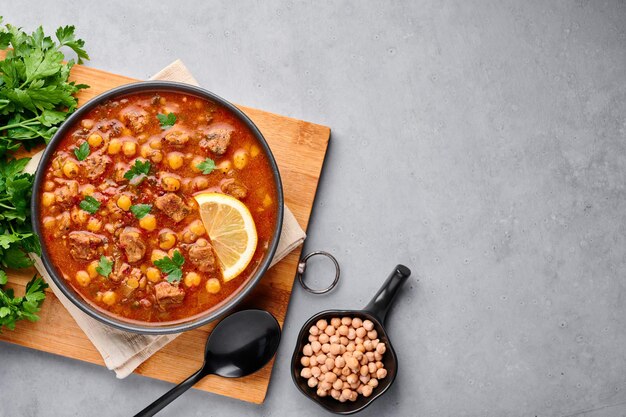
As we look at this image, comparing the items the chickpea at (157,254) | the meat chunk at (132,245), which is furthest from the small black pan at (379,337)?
the meat chunk at (132,245)

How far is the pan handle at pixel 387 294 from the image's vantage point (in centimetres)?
401

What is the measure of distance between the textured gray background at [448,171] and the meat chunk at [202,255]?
0.87 meters

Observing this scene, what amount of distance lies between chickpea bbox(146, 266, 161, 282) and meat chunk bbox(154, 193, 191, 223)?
1.08 feet

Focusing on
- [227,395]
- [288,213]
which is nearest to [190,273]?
[288,213]

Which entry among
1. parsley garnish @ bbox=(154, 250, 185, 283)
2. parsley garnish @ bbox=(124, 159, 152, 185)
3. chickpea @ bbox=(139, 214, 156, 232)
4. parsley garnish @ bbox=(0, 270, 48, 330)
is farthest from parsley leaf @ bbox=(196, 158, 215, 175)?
parsley garnish @ bbox=(0, 270, 48, 330)

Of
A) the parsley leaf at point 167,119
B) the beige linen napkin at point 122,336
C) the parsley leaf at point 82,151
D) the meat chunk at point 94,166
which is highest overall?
the parsley leaf at point 167,119

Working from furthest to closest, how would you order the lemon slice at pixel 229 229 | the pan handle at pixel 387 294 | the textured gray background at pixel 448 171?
1. the textured gray background at pixel 448 171
2. the pan handle at pixel 387 294
3. the lemon slice at pixel 229 229

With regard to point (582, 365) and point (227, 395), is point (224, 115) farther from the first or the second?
point (582, 365)

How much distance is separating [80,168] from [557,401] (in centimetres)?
365

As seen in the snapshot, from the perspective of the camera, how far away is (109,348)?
3865mm

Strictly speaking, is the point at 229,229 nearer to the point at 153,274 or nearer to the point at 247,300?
the point at 153,274

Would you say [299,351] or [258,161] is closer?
[258,161]

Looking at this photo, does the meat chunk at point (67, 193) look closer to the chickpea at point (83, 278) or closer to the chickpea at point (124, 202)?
the chickpea at point (124, 202)

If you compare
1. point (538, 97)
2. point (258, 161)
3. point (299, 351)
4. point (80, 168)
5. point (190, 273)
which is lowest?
point (299, 351)
